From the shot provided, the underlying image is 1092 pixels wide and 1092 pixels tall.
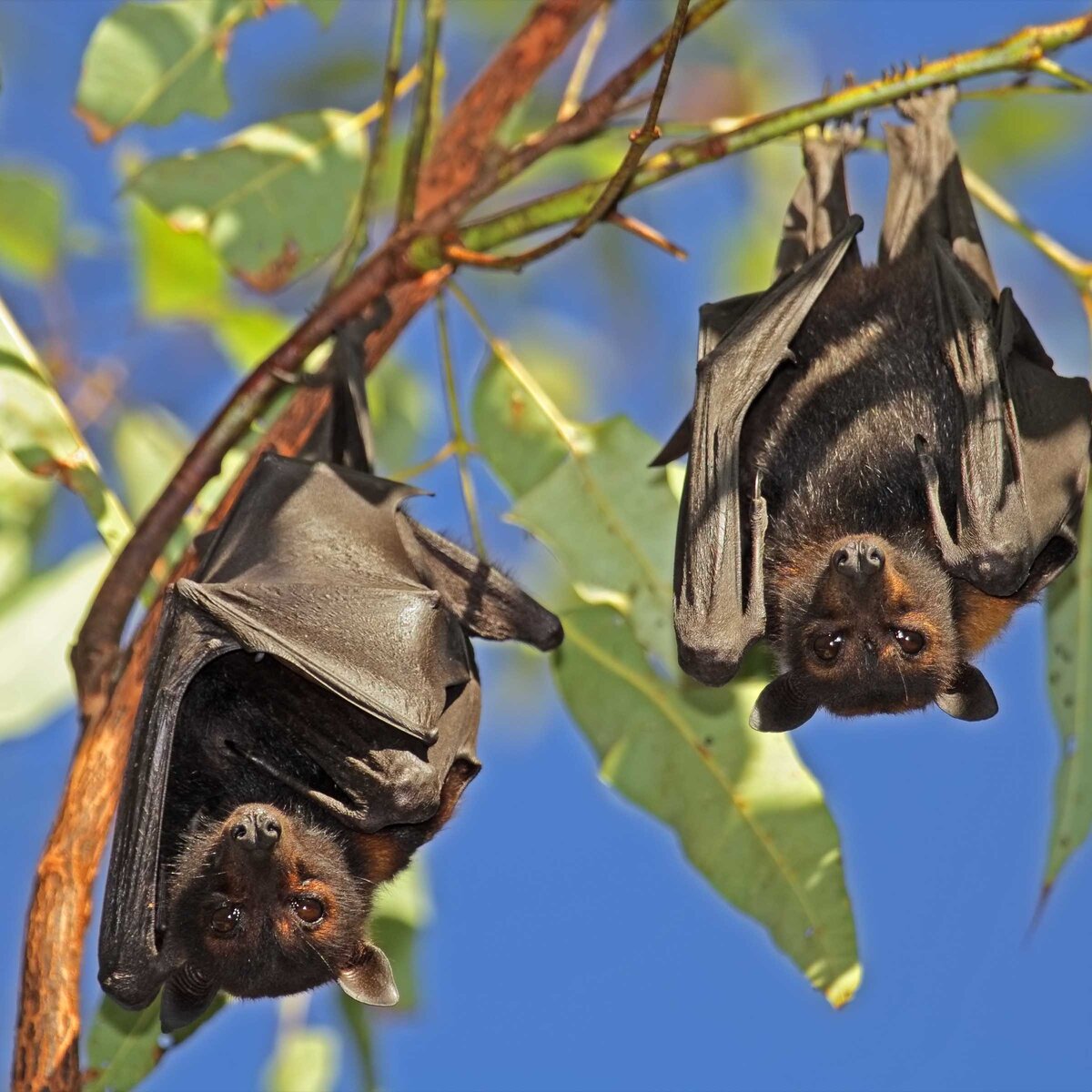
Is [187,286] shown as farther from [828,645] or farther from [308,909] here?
[828,645]

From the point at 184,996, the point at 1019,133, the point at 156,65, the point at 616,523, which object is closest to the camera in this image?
the point at 184,996

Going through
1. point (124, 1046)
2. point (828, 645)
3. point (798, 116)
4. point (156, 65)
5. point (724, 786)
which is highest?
point (798, 116)

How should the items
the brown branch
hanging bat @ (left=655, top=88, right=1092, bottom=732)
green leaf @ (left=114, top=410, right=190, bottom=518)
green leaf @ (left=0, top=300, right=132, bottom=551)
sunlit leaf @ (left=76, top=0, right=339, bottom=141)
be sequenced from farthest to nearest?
green leaf @ (left=114, top=410, right=190, bottom=518)
the brown branch
sunlit leaf @ (left=76, top=0, right=339, bottom=141)
green leaf @ (left=0, top=300, right=132, bottom=551)
hanging bat @ (left=655, top=88, right=1092, bottom=732)

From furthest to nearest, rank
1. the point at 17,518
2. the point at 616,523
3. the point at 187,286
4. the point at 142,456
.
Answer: the point at 142,456, the point at 187,286, the point at 17,518, the point at 616,523

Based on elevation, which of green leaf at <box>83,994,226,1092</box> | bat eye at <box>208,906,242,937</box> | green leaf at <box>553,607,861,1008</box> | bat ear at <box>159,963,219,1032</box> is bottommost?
green leaf at <box>83,994,226,1092</box>

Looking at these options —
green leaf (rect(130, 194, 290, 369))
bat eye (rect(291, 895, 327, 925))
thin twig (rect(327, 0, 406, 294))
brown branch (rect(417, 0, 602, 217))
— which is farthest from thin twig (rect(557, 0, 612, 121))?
bat eye (rect(291, 895, 327, 925))

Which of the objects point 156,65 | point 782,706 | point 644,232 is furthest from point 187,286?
point 782,706

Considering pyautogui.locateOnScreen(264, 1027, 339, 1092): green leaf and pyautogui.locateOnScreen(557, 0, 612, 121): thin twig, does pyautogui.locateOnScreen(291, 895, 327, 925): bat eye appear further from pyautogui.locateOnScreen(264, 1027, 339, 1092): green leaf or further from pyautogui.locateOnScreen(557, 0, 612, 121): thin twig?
pyautogui.locateOnScreen(557, 0, 612, 121): thin twig

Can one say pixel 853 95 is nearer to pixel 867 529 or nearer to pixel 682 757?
pixel 867 529

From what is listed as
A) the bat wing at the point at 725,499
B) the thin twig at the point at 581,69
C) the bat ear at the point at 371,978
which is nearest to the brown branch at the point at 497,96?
the thin twig at the point at 581,69
